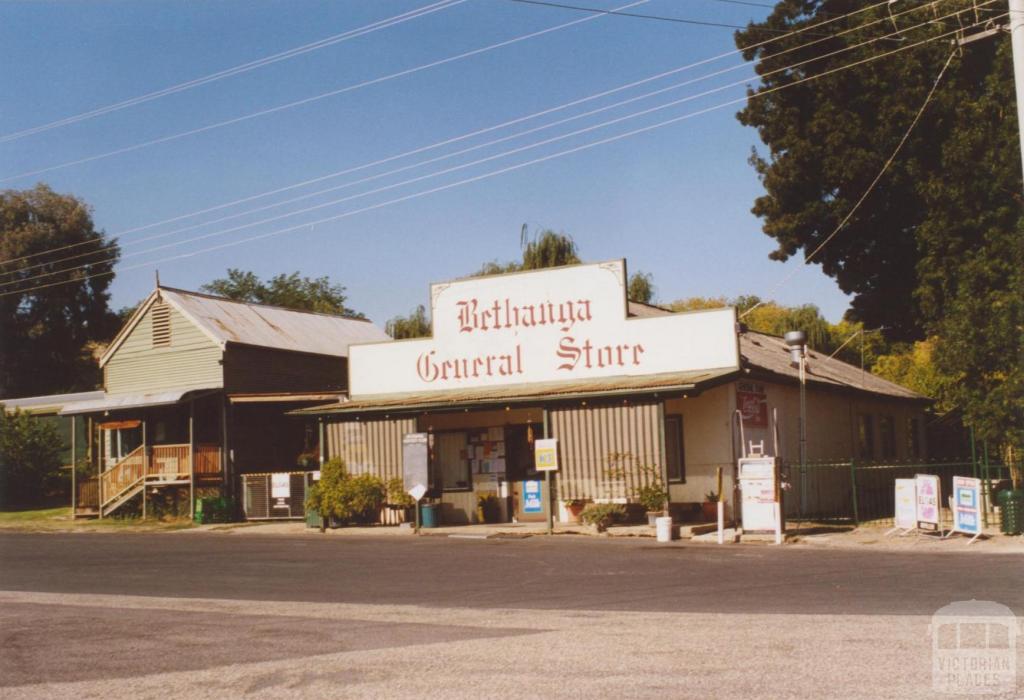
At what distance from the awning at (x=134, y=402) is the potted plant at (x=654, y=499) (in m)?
15.5

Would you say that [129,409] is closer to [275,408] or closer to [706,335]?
[275,408]

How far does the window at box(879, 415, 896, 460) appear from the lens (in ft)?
118

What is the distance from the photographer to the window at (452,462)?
29.2m

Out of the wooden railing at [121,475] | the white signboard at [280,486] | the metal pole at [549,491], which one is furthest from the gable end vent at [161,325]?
the metal pole at [549,491]

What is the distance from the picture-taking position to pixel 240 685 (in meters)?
8.24

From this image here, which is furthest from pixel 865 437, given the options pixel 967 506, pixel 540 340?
pixel 967 506

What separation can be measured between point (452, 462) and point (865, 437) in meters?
13.8

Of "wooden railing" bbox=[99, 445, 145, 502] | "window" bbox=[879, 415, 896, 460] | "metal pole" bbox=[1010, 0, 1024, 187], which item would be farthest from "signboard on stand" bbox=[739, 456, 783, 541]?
"wooden railing" bbox=[99, 445, 145, 502]

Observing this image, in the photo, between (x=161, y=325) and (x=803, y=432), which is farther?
(x=161, y=325)

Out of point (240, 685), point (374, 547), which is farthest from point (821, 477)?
point (240, 685)

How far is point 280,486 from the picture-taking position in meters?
31.3

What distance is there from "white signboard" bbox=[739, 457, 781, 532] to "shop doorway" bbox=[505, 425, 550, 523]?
23.9 ft

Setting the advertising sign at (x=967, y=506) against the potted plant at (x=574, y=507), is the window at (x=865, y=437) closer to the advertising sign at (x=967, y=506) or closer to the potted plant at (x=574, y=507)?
the potted plant at (x=574, y=507)

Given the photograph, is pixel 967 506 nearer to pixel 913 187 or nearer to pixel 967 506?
pixel 967 506
